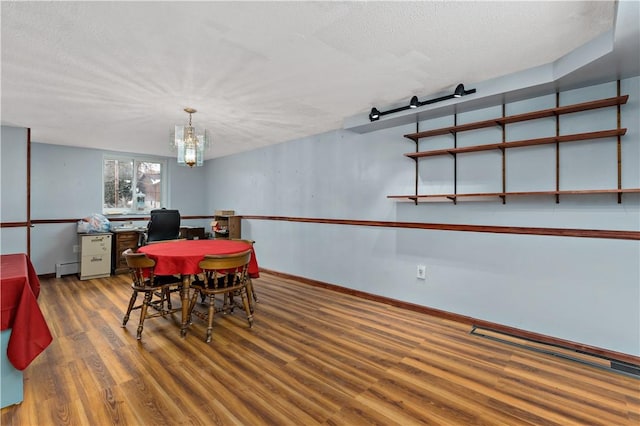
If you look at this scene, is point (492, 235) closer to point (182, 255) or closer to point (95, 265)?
point (182, 255)

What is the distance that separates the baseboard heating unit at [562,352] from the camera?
7.08 ft

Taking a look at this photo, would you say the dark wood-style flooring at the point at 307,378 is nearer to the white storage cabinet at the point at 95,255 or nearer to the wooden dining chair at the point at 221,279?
the wooden dining chair at the point at 221,279

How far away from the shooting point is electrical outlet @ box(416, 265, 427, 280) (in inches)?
131

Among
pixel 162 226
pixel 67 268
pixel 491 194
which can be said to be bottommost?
pixel 67 268

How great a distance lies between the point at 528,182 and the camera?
2.66 metres

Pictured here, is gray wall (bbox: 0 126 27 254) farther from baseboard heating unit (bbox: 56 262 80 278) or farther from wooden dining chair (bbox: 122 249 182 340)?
wooden dining chair (bbox: 122 249 182 340)

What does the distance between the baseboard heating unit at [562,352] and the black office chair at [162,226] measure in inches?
165

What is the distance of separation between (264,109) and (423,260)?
2.46 meters

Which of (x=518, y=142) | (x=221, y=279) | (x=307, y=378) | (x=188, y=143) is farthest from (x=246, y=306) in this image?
(x=518, y=142)

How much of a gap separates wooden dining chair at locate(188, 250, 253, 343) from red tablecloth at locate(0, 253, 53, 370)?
1107mm

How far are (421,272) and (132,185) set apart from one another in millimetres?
5705

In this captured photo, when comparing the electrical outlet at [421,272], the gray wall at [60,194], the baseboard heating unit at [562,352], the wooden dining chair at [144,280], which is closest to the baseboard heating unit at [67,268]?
the gray wall at [60,194]

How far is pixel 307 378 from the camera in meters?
2.08

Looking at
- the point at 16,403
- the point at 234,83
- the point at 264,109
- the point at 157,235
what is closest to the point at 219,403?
the point at 16,403
